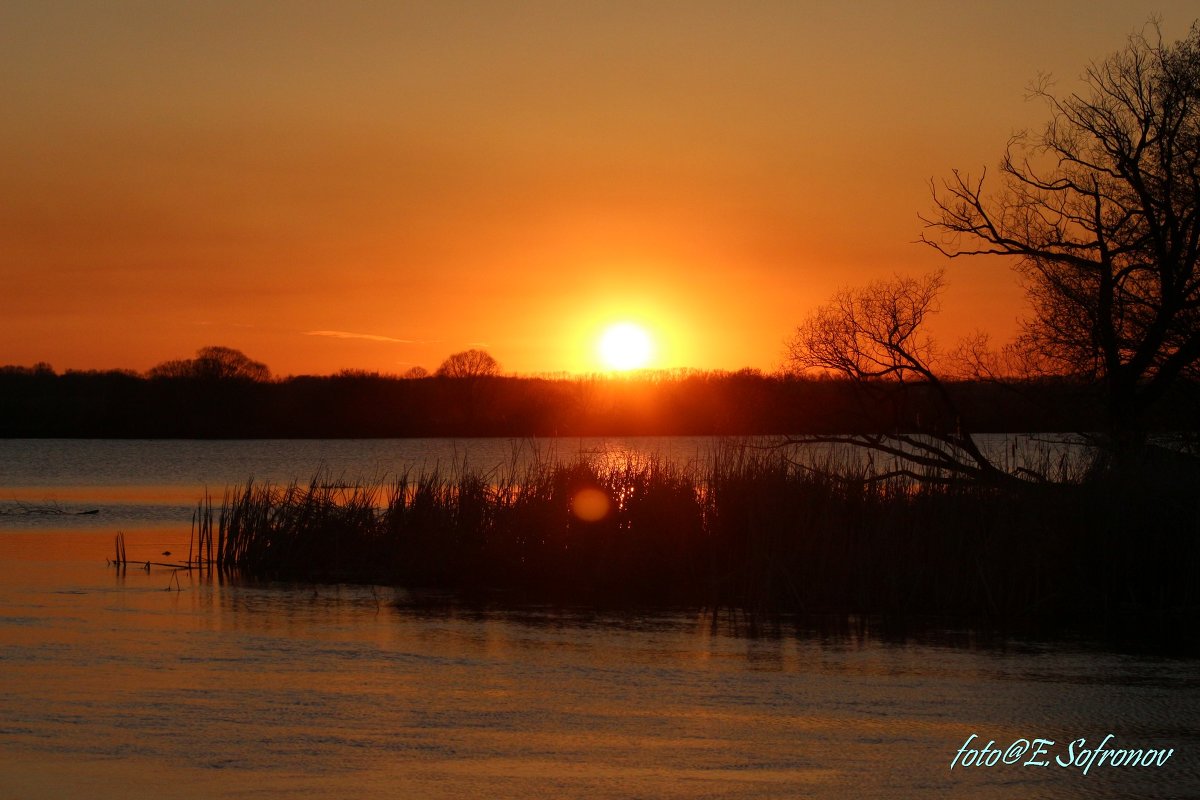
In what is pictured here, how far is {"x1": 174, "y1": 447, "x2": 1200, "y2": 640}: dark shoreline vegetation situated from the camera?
14281 millimetres

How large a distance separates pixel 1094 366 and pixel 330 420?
234ft

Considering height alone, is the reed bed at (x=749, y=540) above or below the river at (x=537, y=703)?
above

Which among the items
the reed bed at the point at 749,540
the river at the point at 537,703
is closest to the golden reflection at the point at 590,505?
the reed bed at the point at 749,540

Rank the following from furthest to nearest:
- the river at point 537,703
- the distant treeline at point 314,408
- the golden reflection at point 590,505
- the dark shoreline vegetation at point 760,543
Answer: the distant treeline at point 314,408
the golden reflection at point 590,505
the dark shoreline vegetation at point 760,543
the river at point 537,703

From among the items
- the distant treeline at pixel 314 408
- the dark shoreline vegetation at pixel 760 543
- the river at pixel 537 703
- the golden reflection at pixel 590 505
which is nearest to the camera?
the river at pixel 537 703

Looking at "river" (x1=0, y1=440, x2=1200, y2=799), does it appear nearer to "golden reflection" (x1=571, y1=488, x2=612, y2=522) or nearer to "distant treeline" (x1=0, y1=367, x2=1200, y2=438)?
"golden reflection" (x1=571, y1=488, x2=612, y2=522)

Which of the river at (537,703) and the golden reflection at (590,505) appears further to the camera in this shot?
the golden reflection at (590,505)

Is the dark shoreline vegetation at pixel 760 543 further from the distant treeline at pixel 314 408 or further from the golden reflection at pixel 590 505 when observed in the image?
the distant treeline at pixel 314 408

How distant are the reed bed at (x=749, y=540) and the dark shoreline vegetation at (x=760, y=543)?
0.07 ft

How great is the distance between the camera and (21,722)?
824 cm

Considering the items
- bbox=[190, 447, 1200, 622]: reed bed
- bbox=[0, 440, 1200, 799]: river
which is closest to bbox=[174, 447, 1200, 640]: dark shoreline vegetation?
bbox=[190, 447, 1200, 622]: reed bed

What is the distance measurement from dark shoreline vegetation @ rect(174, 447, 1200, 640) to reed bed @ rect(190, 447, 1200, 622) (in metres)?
0.02

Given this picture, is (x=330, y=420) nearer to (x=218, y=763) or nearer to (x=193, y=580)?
(x=193, y=580)

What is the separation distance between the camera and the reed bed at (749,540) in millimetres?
14312
